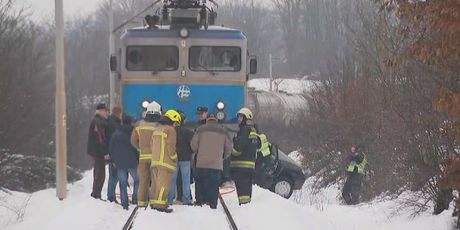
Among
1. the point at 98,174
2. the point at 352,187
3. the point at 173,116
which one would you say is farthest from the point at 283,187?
the point at 173,116

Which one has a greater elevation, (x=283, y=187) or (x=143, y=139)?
(x=143, y=139)

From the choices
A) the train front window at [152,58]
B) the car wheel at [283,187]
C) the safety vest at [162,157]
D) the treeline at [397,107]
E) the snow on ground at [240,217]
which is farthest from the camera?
the car wheel at [283,187]

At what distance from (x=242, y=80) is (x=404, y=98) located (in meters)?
4.24

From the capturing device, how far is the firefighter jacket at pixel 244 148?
45.8 ft

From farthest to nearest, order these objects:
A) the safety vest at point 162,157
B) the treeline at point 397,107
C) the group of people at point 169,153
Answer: the group of people at point 169,153 → the safety vest at point 162,157 → the treeline at point 397,107

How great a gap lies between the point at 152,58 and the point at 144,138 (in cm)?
403

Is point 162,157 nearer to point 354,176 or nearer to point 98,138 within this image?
point 98,138

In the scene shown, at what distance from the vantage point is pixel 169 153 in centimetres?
1323

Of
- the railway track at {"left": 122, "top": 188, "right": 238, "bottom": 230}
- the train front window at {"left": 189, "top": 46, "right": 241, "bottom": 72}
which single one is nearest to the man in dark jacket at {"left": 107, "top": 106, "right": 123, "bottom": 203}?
the railway track at {"left": 122, "top": 188, "right": 238, "bottom": 230}

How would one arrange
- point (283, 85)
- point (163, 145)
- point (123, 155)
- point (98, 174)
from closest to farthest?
point (163, 145), point (123, 155), point (98, 174), point (283, 85)

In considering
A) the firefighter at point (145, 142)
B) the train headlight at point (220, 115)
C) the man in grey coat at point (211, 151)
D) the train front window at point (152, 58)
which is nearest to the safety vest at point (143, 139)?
the firefighter at point (145, 142)

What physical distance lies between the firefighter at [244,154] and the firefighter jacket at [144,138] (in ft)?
5.04

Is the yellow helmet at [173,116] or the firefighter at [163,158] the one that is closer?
the firefighter at [163,158]

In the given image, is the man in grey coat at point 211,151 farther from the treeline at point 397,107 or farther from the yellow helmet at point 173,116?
the treeline at point 397,107
